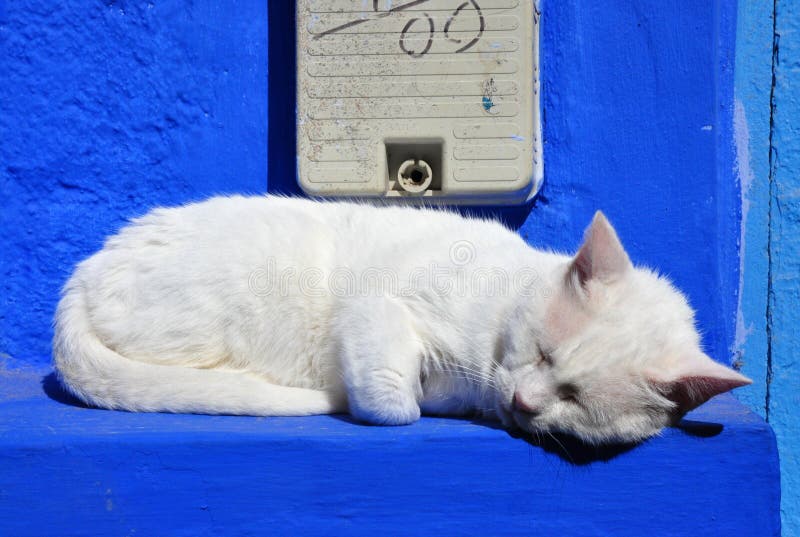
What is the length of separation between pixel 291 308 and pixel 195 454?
17.3 inches

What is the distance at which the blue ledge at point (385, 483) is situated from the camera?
4.25ft

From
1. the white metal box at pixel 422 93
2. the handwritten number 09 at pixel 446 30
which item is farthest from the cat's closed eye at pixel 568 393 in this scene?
the handwritten number 09 at pixel 446 30

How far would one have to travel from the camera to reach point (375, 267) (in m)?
1.63

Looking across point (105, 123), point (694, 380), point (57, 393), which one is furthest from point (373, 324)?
point (105, 123)

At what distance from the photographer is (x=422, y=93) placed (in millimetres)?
1893

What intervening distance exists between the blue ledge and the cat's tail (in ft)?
0.49

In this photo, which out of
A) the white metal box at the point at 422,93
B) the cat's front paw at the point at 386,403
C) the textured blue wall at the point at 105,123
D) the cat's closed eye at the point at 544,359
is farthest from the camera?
the textured blue wall at the point at 105,123

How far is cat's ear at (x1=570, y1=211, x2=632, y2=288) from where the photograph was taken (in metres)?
1.29

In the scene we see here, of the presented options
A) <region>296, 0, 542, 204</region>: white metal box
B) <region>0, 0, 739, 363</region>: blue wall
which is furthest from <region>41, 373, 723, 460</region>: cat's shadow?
<region>296, 0, 542, 204</region>: white metal box

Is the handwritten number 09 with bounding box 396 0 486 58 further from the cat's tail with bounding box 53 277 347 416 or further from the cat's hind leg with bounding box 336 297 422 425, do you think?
the cat's tail with bounding box 53 277 347 416

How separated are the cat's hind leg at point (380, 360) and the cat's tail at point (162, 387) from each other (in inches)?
4.9

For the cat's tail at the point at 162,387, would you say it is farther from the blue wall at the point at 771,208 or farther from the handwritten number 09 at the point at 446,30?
the blue wall at the point at 771,208

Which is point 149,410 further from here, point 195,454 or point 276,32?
point 276,32

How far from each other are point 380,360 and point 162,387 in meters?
0.49
